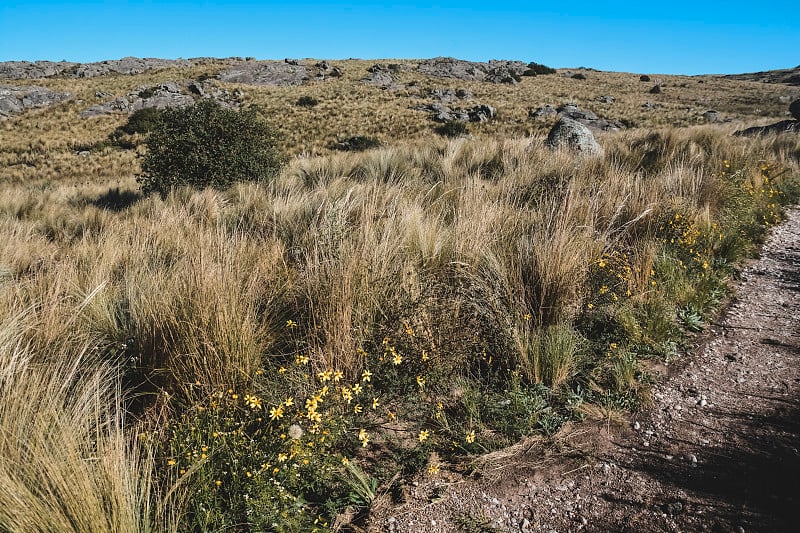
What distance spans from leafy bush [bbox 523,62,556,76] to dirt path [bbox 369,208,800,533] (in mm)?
57414

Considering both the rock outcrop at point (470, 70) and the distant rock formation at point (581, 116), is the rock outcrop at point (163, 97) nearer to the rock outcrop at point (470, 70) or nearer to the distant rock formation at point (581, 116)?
the distant rock formation at point (581, 116)

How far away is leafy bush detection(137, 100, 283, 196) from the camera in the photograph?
33.9 ft

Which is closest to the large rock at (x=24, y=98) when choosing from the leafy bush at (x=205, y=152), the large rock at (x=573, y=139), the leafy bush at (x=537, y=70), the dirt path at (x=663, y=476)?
the leafy bush at (x=205, y=152)

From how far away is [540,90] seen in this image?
4322cm

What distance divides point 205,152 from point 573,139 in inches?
313

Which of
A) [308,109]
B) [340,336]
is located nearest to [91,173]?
[308,109]

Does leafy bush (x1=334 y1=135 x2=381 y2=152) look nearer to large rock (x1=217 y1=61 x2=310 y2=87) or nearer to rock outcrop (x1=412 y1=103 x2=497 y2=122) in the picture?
rock outcrop (x1=412 y1=103 x2=497 y2=122)

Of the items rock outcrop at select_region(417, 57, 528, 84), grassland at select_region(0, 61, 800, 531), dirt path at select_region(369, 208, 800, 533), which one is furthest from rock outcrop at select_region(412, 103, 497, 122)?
dirt path at select_region(369, 208, 800, 533)

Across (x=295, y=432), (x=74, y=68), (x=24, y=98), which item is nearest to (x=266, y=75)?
(x=24, y=98)

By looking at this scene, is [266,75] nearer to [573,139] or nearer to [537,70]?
[537,70]

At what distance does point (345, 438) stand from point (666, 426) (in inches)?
63.1

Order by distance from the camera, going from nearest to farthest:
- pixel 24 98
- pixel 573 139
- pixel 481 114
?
pixel 573 139, pixel 481 114, pixel 24 98

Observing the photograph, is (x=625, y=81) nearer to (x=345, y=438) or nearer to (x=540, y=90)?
(x=540, y=90)

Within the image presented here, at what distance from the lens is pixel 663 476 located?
6.57 feet
